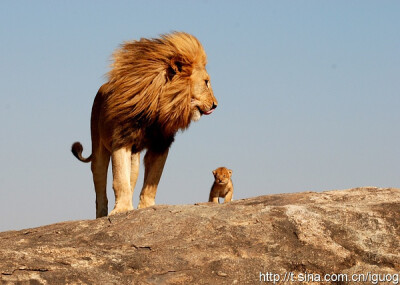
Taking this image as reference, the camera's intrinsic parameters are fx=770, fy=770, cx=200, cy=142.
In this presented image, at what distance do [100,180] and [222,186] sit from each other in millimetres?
3901

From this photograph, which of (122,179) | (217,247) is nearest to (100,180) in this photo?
(122,179)

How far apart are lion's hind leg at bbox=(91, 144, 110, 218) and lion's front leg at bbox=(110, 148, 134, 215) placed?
1117 mm

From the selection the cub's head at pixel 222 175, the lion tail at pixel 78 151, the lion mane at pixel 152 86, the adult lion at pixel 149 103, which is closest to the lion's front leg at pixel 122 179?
the adult lion at pixel 149 103

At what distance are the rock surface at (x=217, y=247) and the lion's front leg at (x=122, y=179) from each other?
1.16 metres

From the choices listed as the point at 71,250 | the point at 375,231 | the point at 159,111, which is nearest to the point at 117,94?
the point at 159,111

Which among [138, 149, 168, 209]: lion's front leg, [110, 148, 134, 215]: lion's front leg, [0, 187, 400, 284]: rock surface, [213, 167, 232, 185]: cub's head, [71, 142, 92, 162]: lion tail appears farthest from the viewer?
[213, 167, 232, 185]: cub's head

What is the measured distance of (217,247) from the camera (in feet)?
18.4

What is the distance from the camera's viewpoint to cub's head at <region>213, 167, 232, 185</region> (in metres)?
12.4

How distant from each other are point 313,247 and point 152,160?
2977mm

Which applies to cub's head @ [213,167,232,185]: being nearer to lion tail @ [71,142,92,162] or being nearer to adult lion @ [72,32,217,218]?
lion tail @ [71,142,92,162]

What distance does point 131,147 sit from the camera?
7887 millimetres


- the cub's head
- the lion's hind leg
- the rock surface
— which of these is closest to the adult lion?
the lion's hind leg

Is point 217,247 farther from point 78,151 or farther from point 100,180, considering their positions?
point 78,151

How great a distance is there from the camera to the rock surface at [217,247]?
521 centimetres
